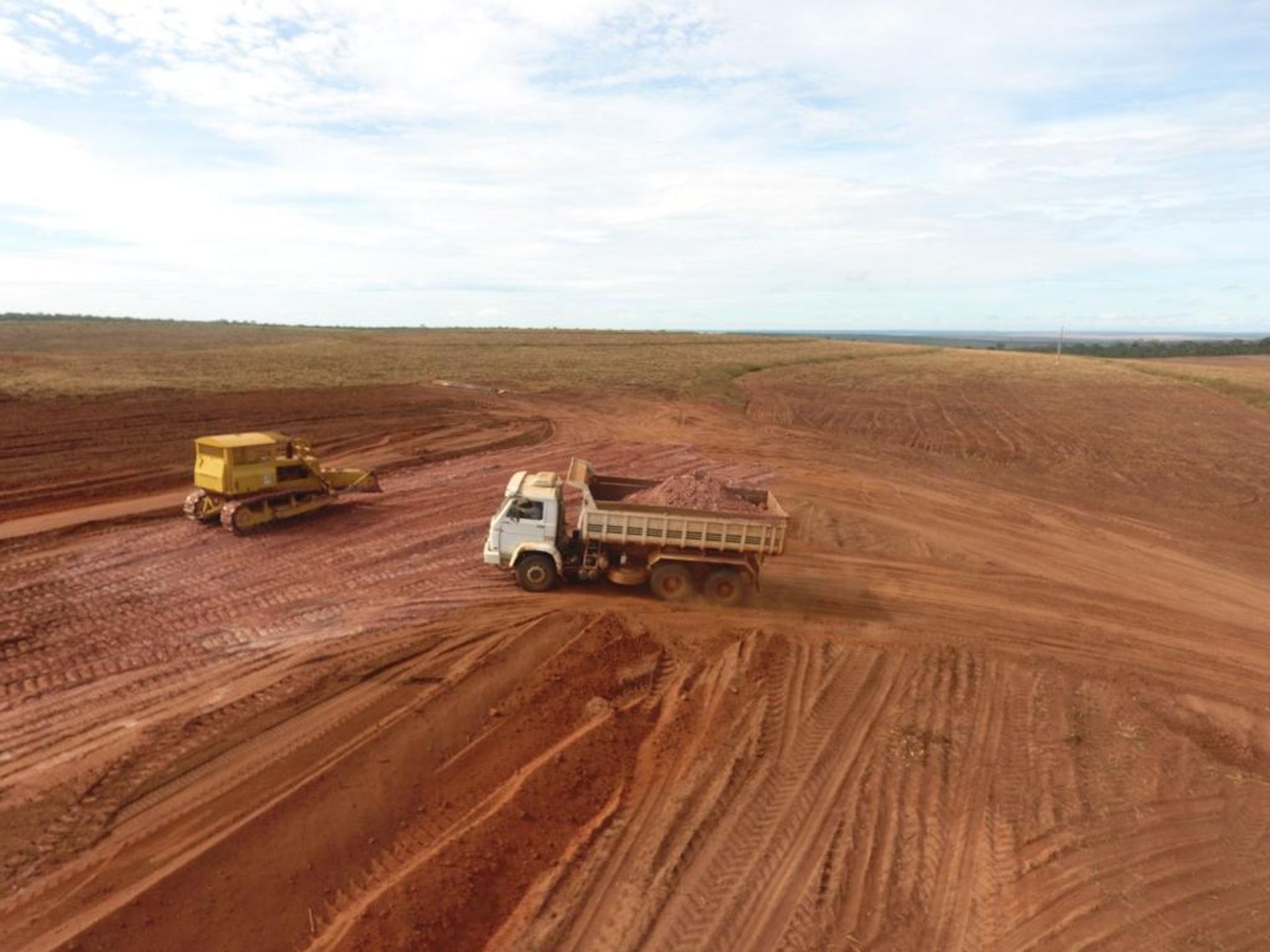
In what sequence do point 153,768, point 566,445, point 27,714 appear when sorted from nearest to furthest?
point 153,768
point 27,714
point 566,445

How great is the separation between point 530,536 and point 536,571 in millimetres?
661

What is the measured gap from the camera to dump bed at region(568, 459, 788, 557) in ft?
44.2

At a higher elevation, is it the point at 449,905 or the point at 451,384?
the point at 451,384

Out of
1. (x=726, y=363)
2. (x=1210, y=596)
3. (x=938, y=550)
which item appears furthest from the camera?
(x=726, y=363)

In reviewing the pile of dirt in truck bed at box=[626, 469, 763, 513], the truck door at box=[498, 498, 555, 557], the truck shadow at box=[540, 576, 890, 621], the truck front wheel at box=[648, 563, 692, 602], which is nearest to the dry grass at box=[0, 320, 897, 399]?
the pile of dirt in truck bed at box=[626, 469, 763, 513]

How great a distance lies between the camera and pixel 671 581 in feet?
45.8

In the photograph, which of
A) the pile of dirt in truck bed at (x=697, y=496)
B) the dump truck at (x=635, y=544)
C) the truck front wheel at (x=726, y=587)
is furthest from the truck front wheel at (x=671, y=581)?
the pile of dirt in truck bed at (x=697, y=496)

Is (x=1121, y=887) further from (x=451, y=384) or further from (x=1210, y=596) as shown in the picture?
(x=451, y=384)

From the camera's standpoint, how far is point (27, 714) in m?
9.62

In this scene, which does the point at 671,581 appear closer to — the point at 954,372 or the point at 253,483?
the point at 253,483

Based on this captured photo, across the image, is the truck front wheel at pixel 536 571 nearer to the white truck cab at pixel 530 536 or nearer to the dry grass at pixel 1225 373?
the white truck cab at pixel 530 536

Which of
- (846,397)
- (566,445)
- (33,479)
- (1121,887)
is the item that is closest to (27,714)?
(1121,887)

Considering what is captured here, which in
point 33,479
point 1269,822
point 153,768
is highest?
point 33,479

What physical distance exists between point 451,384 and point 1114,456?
32.8 m
